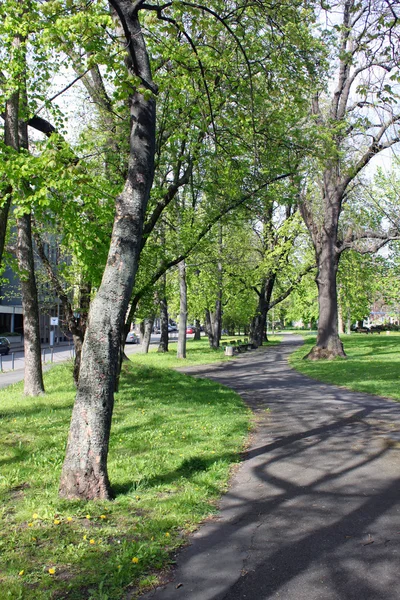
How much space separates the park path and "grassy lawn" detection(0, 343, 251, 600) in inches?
11.9

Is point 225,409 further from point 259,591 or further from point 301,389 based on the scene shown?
point 259,591

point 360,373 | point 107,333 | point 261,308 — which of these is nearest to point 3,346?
point 261,308

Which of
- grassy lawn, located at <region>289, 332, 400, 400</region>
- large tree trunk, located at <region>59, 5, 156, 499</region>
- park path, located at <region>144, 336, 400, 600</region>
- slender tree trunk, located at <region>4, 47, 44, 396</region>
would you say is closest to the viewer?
park path, located at <region>144, 336, 400, 600</region>

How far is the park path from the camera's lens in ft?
11.9

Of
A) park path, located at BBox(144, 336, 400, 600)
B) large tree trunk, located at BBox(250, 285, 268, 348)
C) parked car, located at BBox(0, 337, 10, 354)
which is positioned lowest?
park path, located at BBox(144, 336, 400, 600)

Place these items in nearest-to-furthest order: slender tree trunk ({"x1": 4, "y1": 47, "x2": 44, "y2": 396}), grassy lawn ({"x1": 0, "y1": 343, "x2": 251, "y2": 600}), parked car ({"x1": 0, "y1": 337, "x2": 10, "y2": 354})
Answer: grassy lawn ({"x1": 0, "y1": 343, "x2": 251, "y2": 600})
slender tree trunk ({"x1": 4, "y1": 47, "x2": 44, "y2": 396})
parked car ({"x1": 0, "y1": 337, "x2": 10, "y2": 354})

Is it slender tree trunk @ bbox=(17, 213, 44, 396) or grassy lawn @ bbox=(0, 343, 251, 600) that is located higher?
slender tree trunk @ bbox=(17, 213, 44, 396)

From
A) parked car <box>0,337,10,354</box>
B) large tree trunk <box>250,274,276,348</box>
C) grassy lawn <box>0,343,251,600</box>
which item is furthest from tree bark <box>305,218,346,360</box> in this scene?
parked car <box>0,337,10,354</box>

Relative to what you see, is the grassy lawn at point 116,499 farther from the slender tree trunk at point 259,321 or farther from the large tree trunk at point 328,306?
the slender tree trunk at point 259,321

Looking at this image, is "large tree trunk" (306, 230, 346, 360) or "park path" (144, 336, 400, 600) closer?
"park path" (144, 336, 400, 600)

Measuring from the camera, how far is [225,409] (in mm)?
11445

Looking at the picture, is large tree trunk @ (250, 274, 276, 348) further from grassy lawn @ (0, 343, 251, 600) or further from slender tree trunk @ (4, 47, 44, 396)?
grassy lawn @ (0, 343, 251, 600)

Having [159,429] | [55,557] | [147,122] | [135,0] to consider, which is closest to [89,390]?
[55,557]

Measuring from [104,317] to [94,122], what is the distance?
1070 cm
